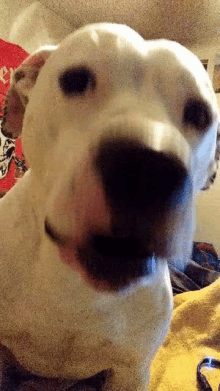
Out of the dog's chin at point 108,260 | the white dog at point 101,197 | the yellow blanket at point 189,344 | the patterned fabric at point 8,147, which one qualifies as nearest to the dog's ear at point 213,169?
the white dog at point 101,197

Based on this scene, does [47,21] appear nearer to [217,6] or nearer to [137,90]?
[217,6]

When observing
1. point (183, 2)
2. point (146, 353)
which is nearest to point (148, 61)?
point (146, 353)

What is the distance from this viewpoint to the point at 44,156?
0.54 metres

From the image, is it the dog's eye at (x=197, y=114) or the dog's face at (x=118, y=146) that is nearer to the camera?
the dog's face at (x=118, y=146)

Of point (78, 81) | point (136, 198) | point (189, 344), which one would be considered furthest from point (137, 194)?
point (189, 344)

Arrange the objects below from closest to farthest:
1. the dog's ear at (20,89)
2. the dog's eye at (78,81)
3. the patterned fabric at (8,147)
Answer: the dog's eye at (78,81)
the dog's ear at (20,89)
the patterned fabric at (8,147)

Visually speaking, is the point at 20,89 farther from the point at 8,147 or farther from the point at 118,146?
the point at 8,147

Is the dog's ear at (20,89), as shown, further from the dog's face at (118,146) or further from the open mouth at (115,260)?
the open mouth at (115,260)

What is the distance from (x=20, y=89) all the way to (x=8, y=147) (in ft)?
3.42

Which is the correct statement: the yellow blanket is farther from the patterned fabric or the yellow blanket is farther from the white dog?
the patterned fabric

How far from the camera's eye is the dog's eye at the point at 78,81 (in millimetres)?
513

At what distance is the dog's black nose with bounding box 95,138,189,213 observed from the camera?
374mm

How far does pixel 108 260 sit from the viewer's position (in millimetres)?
441

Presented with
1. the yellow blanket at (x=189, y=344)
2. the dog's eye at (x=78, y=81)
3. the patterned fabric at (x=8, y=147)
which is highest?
the dog's eye at (x=78, y=81)
